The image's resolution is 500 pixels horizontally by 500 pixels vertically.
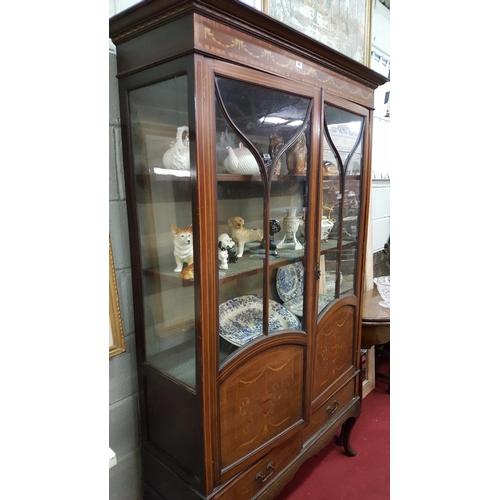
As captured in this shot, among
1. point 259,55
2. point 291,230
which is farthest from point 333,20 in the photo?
point 291,230

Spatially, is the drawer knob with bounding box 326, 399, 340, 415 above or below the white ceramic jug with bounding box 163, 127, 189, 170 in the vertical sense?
below

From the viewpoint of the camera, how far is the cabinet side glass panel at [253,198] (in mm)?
972

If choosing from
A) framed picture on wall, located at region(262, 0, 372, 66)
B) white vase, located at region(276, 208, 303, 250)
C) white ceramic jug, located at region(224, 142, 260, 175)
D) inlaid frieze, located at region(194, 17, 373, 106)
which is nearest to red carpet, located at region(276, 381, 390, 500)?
white vase, located at region(276, 208, 303, 250)

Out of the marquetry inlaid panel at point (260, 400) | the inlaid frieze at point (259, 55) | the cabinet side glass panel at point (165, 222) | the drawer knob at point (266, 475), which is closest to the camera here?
the inlaid frieze at point (259, 55)

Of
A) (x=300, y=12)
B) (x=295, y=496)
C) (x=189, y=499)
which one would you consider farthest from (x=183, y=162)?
(x=295, y=496)

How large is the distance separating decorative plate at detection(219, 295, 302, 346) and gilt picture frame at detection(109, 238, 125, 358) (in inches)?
13.7

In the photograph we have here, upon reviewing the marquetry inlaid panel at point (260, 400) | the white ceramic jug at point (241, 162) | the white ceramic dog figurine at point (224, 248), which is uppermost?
the white ceramic jug at point (241, 162)

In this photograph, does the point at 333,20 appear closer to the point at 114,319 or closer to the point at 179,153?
the point at 179,153

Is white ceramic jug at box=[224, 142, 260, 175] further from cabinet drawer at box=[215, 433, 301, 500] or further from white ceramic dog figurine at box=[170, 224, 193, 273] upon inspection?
cabinet drawer at box=[215, 433, 301, 500]

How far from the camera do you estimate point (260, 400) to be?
1.12 meters

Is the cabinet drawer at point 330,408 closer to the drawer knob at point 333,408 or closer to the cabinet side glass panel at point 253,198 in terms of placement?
the drawer knob at point 333,408

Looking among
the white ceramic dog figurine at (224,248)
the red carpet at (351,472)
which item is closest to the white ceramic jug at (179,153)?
the white ceramic dog figurine at (224,248)

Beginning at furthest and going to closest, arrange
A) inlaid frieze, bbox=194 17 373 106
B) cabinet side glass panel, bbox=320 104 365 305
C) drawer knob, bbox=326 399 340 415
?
drawer knob, bbox=326 399 340 415
cabinet side glass panel, bbox=320 104 365 305
inlaid frieze, bbox=194 17 373 106

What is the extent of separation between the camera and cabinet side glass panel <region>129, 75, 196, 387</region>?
0.93 meters
